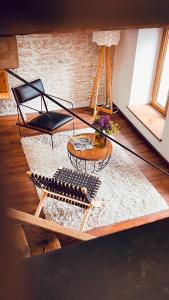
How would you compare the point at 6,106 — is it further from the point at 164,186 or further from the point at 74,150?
the point at 164,186

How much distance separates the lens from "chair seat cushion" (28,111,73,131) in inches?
188

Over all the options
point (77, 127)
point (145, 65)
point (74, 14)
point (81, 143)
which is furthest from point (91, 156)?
point (74, 14)

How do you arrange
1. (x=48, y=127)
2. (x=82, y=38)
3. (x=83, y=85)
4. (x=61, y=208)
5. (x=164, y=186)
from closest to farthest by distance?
(x=61, y=208)
(x=164, y=186)
(x=48, y=127)
(x=82, y=38)
(x=83, y=85)

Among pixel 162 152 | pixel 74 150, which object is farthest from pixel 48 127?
pixel 162 152

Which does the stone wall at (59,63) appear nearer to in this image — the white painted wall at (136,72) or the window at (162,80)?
the white painted wall at (136,72)

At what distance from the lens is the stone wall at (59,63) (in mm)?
5344

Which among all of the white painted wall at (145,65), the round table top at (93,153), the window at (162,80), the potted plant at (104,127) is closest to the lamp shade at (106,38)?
the white painted wall at (145,65)

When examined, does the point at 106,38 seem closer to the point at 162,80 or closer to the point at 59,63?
the point at 59,63

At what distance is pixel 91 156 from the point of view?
426cm

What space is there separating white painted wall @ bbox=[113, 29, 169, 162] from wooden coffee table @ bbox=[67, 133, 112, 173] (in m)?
0.89

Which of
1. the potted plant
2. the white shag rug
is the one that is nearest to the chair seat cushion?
the white shag rug

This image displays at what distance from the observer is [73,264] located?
1.38ft

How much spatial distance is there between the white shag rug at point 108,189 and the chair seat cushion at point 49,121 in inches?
14.8

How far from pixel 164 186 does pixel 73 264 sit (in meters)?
4.08
